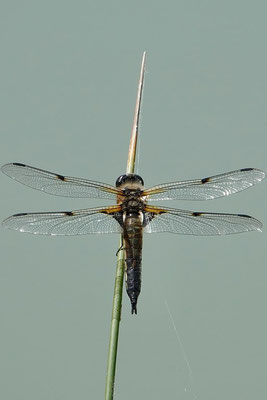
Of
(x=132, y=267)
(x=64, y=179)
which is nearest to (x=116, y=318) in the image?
(x=132, y=267)

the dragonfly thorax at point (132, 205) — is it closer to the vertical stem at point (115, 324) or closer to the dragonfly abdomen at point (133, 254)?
the dragonfly abdomen at point (133, 254)

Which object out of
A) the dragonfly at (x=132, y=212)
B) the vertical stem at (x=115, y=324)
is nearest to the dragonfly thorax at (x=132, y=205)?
the dragonfly at (x=132, y=212)

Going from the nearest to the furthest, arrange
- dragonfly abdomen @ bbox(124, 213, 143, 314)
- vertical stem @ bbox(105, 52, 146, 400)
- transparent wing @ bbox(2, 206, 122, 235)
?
vertical stem @ bbox(105, 52, 146, 400), dragonfly abdomen @ bbox(124, 213, 143, 314), transparent wing @ bbox(2, 206, 122, 235)

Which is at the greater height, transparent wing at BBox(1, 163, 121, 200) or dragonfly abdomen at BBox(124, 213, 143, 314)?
transparent wing at BBox(1, 163, 121, 200)

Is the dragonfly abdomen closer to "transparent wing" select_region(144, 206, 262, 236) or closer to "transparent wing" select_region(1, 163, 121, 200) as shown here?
"transparent wing" select_region(144, 206, 262, 236)

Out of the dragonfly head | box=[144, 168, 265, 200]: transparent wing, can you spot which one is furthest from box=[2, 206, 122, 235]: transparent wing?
box=[144, 168, 265, 200]: transparent wing

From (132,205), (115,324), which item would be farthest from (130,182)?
(115,324)

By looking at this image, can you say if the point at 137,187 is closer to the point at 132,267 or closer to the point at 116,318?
the point at 132,267
